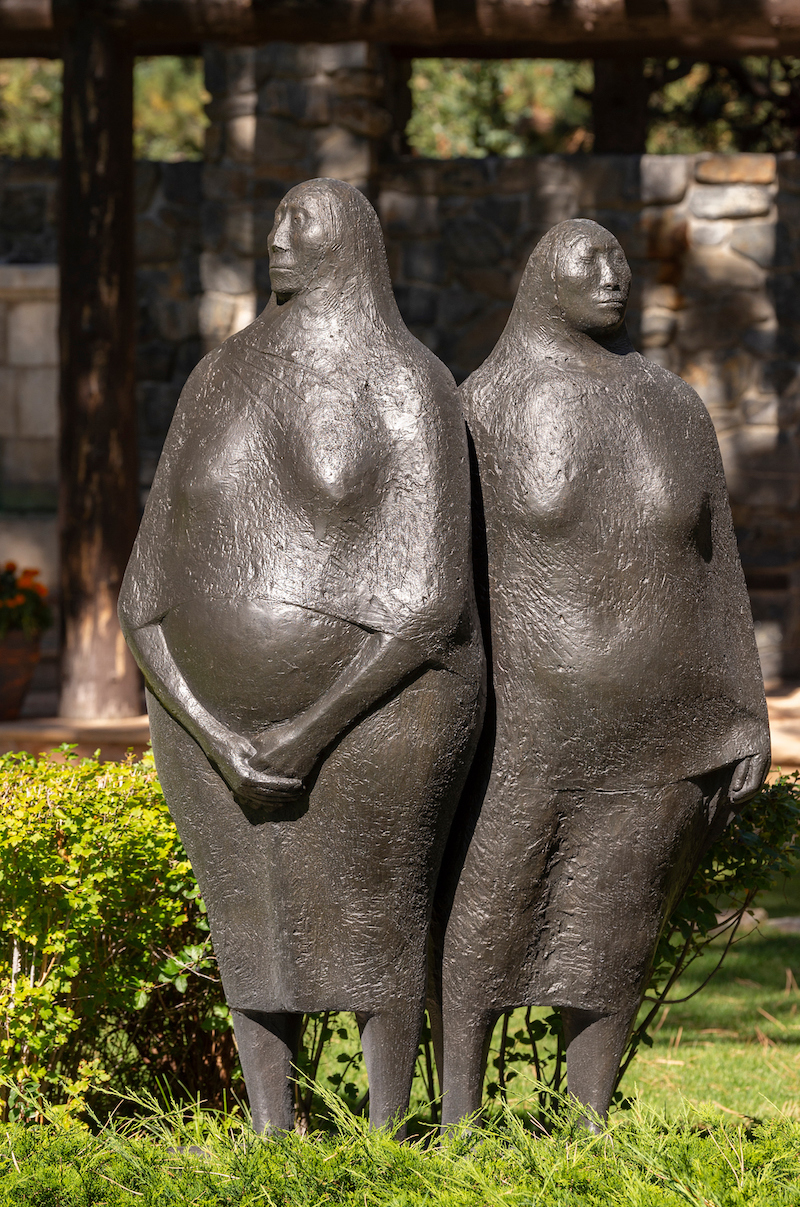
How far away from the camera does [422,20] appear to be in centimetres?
641

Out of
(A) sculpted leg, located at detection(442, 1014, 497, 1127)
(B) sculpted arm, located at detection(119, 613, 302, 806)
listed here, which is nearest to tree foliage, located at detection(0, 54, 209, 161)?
(B) sculpted arm, located at detection(119, 613, 302, 806)

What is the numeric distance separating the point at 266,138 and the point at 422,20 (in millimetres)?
1158

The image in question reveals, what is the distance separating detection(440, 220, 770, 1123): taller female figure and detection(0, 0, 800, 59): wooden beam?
14.1ft

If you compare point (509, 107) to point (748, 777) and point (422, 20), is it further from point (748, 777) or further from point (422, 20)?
point (748, 777)

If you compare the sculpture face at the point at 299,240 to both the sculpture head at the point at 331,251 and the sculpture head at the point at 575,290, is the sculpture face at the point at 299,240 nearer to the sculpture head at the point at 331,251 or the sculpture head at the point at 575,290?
the sculpture head at the point at 331,251

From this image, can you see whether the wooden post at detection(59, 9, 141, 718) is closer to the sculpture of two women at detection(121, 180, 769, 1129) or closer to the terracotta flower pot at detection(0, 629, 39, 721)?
the terracotta flower pot at detection(0, 629, 39, 721)

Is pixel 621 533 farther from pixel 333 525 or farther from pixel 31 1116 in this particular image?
pixel 31 1116

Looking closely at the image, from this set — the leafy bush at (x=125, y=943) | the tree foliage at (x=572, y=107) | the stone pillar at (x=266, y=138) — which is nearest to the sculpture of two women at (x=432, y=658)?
the leafy bush at (x=125, y=943)

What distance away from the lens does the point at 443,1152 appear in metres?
2.31

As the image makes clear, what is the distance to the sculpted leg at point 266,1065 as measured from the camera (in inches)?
97.7

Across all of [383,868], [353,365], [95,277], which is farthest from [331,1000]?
[95,277]

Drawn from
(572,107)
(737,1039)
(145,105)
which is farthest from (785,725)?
(145,105)

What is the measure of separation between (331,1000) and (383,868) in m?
0.26

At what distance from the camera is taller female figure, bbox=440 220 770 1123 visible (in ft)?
7.85
